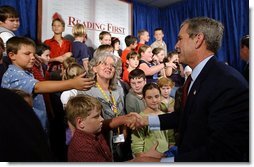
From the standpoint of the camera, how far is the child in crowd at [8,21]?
1.54 meters

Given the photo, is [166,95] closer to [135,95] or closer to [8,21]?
[135,95]

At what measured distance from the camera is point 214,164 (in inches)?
44.1

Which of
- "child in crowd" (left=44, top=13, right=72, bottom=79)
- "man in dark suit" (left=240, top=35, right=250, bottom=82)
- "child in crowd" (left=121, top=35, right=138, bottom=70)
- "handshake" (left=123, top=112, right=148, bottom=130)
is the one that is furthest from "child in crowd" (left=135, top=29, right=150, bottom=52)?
"handshake" (left=123, top=112, right=148, bottom=130)

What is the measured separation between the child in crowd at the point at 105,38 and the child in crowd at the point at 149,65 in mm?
351

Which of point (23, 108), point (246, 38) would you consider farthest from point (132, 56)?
point (23, 108)

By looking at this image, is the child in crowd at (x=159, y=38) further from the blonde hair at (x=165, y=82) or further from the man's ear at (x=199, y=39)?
the man's ear at (x=199, y=39)

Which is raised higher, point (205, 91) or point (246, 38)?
point (246, 38)

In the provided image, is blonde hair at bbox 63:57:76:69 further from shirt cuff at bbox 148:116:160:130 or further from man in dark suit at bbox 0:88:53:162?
man in dark suit at bbox 0:88:53:162

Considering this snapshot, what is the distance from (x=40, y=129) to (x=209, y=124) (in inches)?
23.8


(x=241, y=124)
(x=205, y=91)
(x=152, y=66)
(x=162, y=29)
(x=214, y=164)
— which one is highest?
(x=162, y=29)

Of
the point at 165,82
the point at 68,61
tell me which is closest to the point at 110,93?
the point at 68,61

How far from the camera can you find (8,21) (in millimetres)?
1622

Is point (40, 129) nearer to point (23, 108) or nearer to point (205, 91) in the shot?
point (23, 108)

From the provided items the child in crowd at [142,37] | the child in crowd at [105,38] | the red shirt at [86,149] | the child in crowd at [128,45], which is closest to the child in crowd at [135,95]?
the child in crowd at [105,38]
